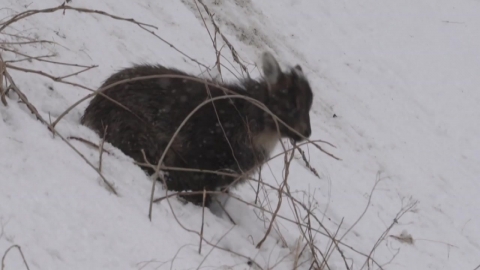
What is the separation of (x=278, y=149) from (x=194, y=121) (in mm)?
1311

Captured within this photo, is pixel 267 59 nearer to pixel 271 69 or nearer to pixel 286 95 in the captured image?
pixel 271 69

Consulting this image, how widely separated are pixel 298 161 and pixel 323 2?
711cm

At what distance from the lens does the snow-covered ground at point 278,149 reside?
385cm

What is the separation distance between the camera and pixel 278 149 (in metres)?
6.90

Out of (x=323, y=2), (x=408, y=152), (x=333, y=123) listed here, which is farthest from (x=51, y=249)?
(x=323, y=2)

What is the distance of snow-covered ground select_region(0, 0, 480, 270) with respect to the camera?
12.6ft

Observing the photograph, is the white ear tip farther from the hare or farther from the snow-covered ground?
the snow-covered ground

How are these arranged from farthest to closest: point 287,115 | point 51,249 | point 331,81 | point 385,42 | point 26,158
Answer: point 385,42
point 331,81
point 287,115
point 26,158
point 51,249

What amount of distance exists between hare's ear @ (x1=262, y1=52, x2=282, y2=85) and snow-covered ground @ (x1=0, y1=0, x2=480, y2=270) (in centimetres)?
82

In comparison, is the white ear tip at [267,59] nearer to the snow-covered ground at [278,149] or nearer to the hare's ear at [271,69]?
the hare's ear at [271,69]

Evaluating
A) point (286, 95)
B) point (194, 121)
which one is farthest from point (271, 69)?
point (194, 121)

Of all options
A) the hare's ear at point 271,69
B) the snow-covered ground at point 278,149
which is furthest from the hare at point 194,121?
the snow-covered ground at point 278,149

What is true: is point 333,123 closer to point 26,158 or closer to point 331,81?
point 331,81

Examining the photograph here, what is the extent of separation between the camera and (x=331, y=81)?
11.7m
